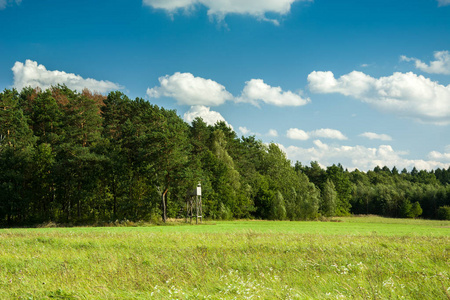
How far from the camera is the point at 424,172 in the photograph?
16962cm

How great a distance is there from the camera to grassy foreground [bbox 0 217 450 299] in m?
8.50

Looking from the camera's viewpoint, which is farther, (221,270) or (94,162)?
(94,162)

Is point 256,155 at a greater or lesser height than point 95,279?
greater

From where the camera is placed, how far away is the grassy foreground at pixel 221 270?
27.9ft

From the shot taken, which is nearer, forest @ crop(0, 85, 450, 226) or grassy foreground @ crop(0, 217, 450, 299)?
grassy foreground @ crop(0, 217, 450, 299)

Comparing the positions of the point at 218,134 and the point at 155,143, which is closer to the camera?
the point at 155,143

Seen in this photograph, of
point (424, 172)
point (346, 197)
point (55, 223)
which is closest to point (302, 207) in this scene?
point (346, 197)

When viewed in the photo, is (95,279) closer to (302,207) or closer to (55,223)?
(55,223)

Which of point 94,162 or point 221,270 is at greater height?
point 94,162

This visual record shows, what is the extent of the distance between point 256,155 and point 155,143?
155ft

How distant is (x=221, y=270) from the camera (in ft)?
40.1

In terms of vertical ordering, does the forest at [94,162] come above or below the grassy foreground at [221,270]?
above

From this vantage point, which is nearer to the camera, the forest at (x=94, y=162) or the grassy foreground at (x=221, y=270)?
the grassy foreground at (x=221, y=270)

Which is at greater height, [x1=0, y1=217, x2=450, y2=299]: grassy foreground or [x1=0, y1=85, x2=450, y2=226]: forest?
[x1=0, y1=85, x2=450, y2=226]: forest
